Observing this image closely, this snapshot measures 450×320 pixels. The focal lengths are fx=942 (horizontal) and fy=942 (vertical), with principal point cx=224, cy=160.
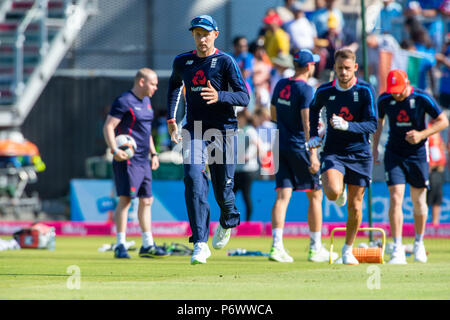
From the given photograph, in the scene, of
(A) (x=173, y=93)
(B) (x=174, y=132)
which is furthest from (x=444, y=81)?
(B) (x=174, y=132)

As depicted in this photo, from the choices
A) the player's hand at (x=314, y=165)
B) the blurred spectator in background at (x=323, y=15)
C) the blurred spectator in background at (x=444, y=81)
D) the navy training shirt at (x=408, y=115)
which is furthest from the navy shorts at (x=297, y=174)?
the blurred spectator in background at (x=323, y=15)

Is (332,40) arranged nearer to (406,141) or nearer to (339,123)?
(406,141)

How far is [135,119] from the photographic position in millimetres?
12602

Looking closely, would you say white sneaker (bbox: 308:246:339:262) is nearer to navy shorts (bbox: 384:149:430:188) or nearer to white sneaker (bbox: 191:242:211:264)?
navy shorts (bbox: 384:149:430:188)

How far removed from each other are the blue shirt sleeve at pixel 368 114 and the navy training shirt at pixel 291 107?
110cm

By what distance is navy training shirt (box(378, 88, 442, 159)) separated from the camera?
11844 millimetres

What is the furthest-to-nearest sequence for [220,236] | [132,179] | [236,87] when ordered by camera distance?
1. [132,179]
2. [220,236]
3. [236,87]

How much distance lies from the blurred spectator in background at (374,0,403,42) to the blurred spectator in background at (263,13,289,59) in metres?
2.03

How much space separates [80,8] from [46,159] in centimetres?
370

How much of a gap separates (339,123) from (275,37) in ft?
35.1

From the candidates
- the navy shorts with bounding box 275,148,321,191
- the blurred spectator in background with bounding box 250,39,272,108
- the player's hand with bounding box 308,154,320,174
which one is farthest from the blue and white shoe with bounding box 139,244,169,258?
the blurred spectator in background with bounding box 250,39,272,108

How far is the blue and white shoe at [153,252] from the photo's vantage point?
12469mm
